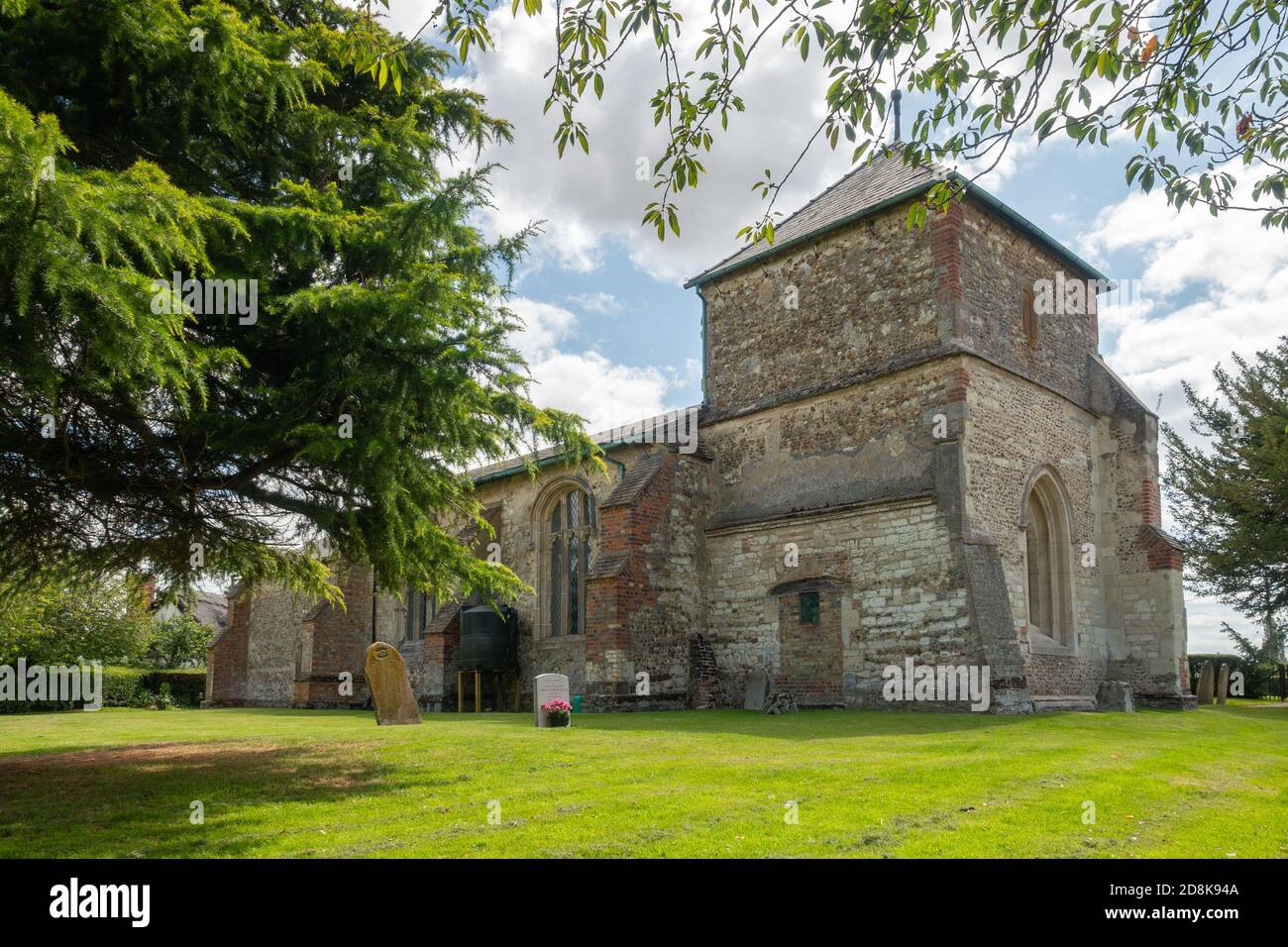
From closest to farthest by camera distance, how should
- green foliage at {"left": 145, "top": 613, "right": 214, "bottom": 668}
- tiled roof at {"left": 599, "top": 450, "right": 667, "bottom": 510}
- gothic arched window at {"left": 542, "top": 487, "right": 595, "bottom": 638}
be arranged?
tiled roof at {"left": 599, "top": 450, "right": 667, "bottom": 510} < gothic arched window at {"left": 542, "top": 487, "right": 595, "bottom": 638} < green foliage at {"left": 145, "top": 613, "right": 214, "bottom": 668}

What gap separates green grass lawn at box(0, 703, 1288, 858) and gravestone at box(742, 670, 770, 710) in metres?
4.09

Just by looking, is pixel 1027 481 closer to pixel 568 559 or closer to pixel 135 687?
pixel 568 559

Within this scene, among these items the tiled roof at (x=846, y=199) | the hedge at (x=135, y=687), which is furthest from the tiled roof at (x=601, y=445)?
the hedge at (x=135, y=687)

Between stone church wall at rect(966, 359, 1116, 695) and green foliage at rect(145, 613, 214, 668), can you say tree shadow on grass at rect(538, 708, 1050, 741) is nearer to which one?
stone church wall at rect(966, 359, 1116, 695)

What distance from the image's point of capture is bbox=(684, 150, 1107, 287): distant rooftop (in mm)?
17000

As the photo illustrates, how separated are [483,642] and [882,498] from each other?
9.45m

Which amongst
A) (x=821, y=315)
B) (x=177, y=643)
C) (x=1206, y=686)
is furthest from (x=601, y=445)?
(x=177, y=643)

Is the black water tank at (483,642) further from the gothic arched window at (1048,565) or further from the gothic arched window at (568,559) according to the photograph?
the gothic arched window at (1048,565)

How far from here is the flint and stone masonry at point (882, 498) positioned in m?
15.8

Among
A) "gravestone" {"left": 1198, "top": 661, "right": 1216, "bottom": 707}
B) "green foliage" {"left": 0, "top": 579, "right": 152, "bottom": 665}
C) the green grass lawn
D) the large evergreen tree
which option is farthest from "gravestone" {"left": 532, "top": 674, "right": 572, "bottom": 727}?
"gravestone" {"left": 1198, "top": 661, "right": 1216, "bottom": 707}

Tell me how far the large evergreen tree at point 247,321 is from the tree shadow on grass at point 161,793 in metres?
2.12
